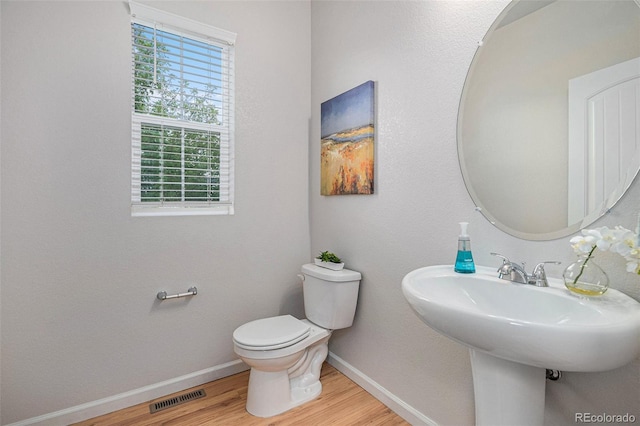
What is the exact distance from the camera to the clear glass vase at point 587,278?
0.91 metres

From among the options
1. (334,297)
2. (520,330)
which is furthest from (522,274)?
(334,297)

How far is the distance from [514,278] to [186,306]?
1787 mm

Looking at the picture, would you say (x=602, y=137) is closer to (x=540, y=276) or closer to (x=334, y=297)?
(x=540, y=276)

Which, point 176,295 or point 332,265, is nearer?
point 176,295

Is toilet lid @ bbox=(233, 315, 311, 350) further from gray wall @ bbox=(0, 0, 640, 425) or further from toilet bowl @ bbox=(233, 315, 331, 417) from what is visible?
gray wall @ bbox=(0, 0, 640, 425)

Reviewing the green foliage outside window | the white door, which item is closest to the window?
the green foliage outside window

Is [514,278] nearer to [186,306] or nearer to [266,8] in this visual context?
[186,306]

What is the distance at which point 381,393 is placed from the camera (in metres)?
1.82

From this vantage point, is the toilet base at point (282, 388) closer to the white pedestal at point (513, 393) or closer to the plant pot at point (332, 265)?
the plant pot at point (332, 265)

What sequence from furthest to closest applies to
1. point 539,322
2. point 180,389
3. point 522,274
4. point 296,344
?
point 180,389 → point 296,344 → point 522,274 → point 539,322

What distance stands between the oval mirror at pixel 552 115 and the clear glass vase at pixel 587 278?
0.56ft

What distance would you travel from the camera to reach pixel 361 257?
6.42 feet
